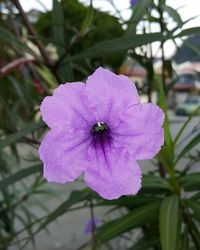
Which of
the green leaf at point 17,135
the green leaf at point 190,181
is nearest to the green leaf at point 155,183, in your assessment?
the green leaf at point 190,181

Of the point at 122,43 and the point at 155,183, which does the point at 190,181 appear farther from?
the point at 122,43

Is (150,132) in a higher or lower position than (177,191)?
higher

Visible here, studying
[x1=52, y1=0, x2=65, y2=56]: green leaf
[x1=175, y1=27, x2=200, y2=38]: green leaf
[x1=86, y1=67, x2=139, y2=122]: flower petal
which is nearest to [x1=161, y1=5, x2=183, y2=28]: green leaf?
[x1=175, y1=27, x2=200, y2=38]: green leaf

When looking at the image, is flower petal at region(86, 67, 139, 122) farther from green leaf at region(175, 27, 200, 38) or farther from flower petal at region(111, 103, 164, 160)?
green leaf at region(175, 27, 200, 38)

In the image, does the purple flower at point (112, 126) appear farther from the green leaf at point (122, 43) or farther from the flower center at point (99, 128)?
the green leaf at point (122, 43)

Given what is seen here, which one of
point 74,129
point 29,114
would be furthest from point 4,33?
point 29,114

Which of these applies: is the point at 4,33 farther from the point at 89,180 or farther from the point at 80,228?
the point at 80,228

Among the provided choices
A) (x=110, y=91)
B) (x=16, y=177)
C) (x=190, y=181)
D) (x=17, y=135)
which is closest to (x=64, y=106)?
(x=110, y=91)

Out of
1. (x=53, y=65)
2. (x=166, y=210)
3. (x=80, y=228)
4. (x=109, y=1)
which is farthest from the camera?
(x=80, y=228)
